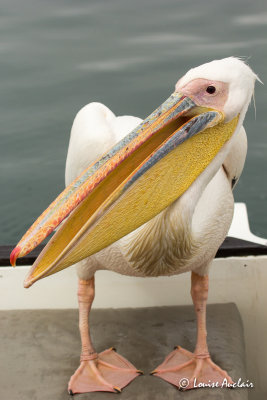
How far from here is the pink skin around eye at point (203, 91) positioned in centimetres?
232

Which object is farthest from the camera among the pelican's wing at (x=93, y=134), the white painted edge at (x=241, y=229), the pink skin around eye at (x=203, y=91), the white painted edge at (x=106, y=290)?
the white painted edge at (x=241, y=229)

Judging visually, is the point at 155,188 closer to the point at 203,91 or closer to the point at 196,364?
the point at 203,91

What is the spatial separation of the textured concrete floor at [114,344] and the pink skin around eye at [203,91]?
119 centimetres

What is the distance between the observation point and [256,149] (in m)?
6.70

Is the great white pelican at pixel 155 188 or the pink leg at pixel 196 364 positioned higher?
the great white pelican at pixel 155 188

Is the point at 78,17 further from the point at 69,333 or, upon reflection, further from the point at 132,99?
the point at 69,333

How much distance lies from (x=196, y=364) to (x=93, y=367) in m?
0.44

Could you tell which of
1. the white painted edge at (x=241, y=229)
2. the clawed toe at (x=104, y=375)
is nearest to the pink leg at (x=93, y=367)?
the clawed toe at (x=104, y=375)

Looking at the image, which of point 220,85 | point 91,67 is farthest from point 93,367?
point 91,67

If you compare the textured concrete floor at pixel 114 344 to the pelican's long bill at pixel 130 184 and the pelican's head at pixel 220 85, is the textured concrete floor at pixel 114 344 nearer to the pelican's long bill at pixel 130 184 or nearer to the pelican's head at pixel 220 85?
the pelican's long bill at pixel 130 184

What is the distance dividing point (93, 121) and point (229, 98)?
0.65m

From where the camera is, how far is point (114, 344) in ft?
10.5

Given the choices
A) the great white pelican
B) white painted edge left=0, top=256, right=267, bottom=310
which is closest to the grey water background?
white painted edge left=0, top=256, right=267, bottom=310

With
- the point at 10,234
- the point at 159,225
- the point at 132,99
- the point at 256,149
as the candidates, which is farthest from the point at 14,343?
the point at 132,99
